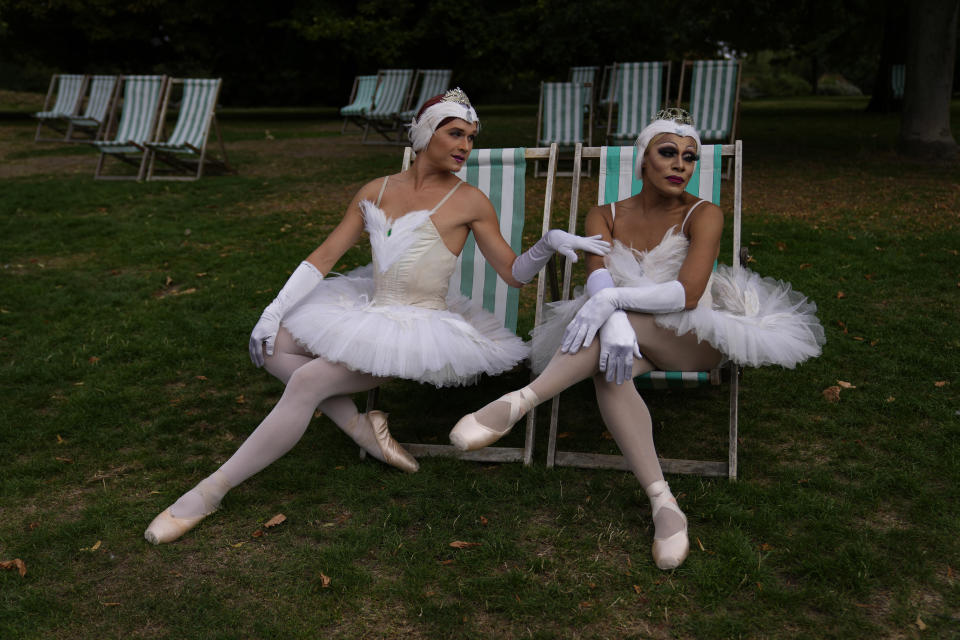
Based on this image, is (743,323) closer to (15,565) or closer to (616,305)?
(616,305)

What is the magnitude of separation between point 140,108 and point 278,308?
8516 millimetres

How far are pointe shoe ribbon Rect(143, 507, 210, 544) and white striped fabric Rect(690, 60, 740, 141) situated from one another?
824 centimetres

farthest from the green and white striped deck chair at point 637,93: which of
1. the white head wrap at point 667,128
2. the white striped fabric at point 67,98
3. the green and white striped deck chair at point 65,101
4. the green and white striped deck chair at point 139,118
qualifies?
the white striped fabric at point 67,98

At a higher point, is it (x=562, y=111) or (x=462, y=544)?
(x=562, y=111)

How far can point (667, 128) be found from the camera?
3221mm

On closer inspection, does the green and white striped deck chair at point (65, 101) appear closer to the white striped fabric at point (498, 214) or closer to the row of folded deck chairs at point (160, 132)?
the row of folded deck chairs at point (160, 132)

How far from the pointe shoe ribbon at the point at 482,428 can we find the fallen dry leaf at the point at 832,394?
1810 mm

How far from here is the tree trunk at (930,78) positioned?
1002 cm

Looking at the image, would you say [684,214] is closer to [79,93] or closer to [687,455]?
[687,455]

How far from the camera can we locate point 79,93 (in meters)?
13.6

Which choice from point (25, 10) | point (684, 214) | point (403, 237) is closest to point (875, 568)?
point (684, 214)

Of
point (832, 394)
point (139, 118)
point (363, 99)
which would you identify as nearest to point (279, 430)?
point (832, 394)

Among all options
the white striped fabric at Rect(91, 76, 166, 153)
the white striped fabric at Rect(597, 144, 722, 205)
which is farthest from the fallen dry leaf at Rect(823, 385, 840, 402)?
the white striped fabric at Rect(91, 76, 166, 153)

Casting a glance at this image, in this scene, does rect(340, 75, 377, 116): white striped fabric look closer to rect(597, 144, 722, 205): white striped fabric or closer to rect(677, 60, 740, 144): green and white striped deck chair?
rect(677, 60, 740, 144): green and white striped deck chair
